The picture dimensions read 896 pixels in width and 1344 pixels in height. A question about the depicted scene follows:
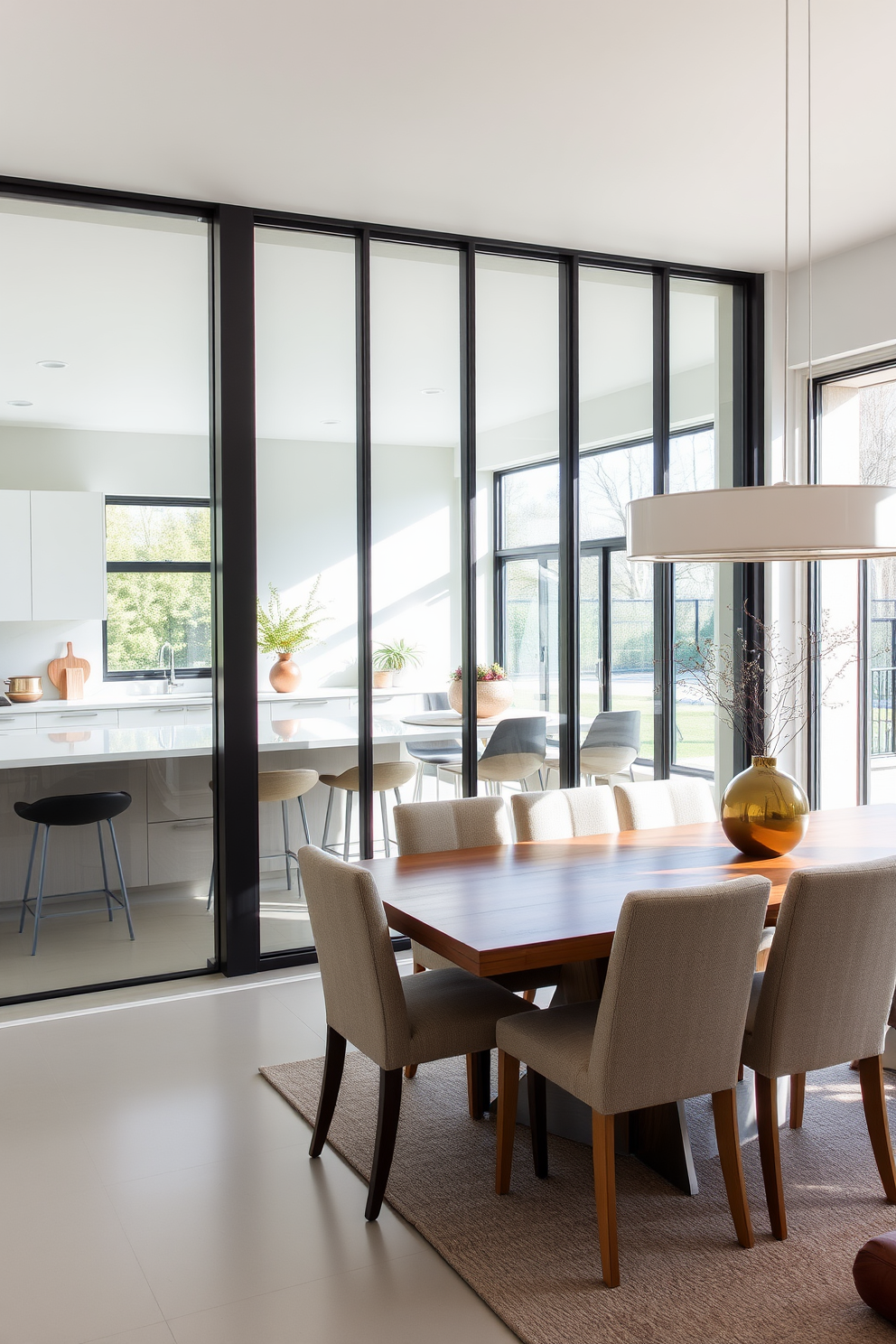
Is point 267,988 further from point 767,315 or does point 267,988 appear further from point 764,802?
point 767,315

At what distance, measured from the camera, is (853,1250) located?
238cm

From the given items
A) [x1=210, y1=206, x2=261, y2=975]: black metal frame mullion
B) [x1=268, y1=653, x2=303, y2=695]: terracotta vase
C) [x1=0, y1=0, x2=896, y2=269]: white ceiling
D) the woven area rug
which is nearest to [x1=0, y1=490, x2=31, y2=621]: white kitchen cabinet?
[x1=210, y1=206, x2=261, y2=975]: black metal frame mullion

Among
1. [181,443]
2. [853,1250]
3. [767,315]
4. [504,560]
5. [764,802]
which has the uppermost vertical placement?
[767,315]

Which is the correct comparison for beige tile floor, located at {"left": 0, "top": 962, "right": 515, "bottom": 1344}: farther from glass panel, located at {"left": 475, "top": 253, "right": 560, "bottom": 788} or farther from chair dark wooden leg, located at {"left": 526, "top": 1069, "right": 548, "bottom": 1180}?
glass panel, located at {"left": 475, "top": 253, "right": 560, "bottom": 788}

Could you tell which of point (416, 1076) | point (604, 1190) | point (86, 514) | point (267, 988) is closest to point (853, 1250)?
point (604, 1190)

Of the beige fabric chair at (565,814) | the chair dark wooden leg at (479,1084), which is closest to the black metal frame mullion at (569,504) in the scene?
the beige fabric chair at (565,814)

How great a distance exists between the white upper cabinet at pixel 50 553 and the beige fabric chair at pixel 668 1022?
2603 mm

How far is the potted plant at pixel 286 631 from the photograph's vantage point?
4375 mm

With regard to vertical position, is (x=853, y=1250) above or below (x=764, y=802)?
below

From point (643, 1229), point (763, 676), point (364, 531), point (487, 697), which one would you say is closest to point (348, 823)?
point (487, 697)

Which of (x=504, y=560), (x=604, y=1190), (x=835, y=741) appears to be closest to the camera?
(x=604, y=1190)

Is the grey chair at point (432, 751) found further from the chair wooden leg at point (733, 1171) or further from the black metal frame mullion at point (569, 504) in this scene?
the chair wooden leg at point (733, 1171)

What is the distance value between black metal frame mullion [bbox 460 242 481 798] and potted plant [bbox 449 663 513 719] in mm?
22

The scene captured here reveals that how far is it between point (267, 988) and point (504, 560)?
2.04 meters
